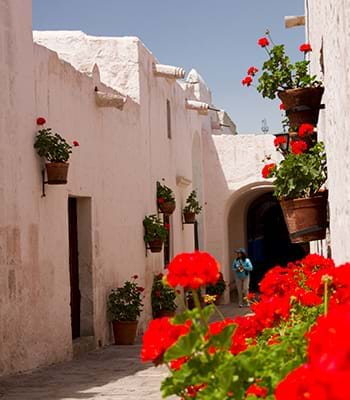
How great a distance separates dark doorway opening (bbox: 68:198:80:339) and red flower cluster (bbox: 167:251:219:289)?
928 centimetres

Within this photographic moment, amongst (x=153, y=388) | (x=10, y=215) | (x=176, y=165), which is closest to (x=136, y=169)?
(x=176, y=165)

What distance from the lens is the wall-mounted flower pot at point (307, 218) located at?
269 inches

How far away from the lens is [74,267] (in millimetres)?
11500

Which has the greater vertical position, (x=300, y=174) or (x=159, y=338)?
(x=300, y=174)

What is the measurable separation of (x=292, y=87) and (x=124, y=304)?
18.6ft

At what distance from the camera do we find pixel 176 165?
1808 centimetres

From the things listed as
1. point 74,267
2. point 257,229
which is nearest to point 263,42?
point 74,267

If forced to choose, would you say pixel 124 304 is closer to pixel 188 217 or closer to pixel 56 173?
pixel 56 173

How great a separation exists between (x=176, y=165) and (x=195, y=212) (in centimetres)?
131

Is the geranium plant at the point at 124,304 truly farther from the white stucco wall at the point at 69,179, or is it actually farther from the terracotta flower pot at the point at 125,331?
the white stucco wall at the point at 69,179

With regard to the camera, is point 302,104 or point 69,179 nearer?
point 302,104

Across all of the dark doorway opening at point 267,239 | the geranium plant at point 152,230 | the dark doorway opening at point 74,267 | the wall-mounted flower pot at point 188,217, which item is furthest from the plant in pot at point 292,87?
the dark doorway opening at point 267,239

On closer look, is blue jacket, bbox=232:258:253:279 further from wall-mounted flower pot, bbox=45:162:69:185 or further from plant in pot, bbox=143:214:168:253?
wall-mounted flower pot, bbox=45:162:69:185

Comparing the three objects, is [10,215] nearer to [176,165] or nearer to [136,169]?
[136,169]
